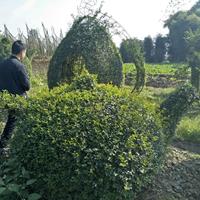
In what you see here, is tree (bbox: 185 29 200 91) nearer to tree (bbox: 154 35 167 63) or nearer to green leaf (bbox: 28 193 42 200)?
green leaf (bbox: 28 193 42 200)

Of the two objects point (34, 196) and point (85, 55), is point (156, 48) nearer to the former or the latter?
point (85, 55)

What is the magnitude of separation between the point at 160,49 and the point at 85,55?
42590 mm

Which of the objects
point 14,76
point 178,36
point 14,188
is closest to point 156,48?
point 178,36

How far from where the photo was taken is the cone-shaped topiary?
8.88 metres

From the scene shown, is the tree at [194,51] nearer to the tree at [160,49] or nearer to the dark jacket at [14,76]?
the dark jacket at [14,76]

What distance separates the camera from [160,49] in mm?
50719

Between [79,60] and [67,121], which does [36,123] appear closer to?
[67,121]

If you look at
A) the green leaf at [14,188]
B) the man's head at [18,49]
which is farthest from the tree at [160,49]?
the green leaf at [14,188]

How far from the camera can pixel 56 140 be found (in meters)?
4.50

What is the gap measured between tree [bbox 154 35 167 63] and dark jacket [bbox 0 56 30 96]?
4459 centimetres

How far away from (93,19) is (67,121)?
499 cm

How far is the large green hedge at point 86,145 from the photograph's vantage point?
4.39 meters

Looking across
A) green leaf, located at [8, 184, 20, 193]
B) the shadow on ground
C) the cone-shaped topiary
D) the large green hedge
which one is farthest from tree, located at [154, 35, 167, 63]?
green leaf, located at [8, 184, 20, 193]

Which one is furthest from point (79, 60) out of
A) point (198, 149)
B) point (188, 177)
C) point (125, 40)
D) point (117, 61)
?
point (188, 177)
